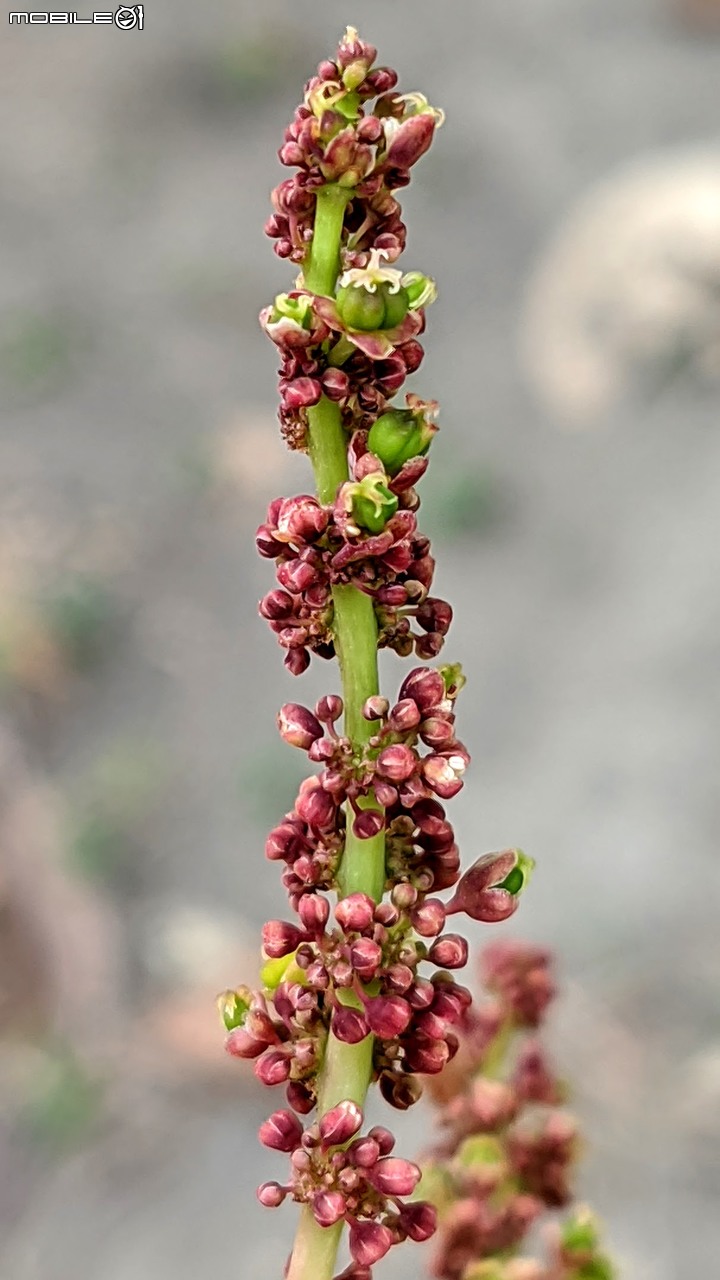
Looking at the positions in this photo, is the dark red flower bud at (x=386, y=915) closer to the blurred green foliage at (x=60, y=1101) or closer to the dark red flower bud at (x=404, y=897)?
the dark red flower bud at (x=404, y=897)

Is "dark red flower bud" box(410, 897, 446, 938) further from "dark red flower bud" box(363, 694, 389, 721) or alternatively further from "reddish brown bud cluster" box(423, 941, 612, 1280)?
"reddish brown bud cluster" box(423, 941, 612, 1280)

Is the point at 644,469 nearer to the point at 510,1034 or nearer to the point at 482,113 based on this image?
the point at 482,113

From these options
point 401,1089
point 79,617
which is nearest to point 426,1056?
point 401,1089

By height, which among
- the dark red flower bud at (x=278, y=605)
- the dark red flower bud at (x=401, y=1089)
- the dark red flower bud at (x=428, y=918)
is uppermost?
the dark red flower bud at (x=278, y=605)

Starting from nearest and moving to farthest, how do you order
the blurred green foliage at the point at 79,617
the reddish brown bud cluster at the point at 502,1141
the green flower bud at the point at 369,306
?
1. the green flower bud at the point at 369,306
2. the reddish brown bud cluster at the point at 502,1141
3. the blurred green foliage at the point at 79,617

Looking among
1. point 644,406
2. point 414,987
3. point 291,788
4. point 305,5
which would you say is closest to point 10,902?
point 291,788

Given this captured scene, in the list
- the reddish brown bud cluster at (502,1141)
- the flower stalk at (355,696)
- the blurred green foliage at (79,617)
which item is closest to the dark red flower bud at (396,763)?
the flower stalk at (355,696)

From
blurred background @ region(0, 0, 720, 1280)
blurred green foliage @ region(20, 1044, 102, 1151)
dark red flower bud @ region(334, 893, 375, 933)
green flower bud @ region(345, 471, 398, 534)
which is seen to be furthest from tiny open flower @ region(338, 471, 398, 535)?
blurred green foliage @ region(20, 1044, 102, 1151)
